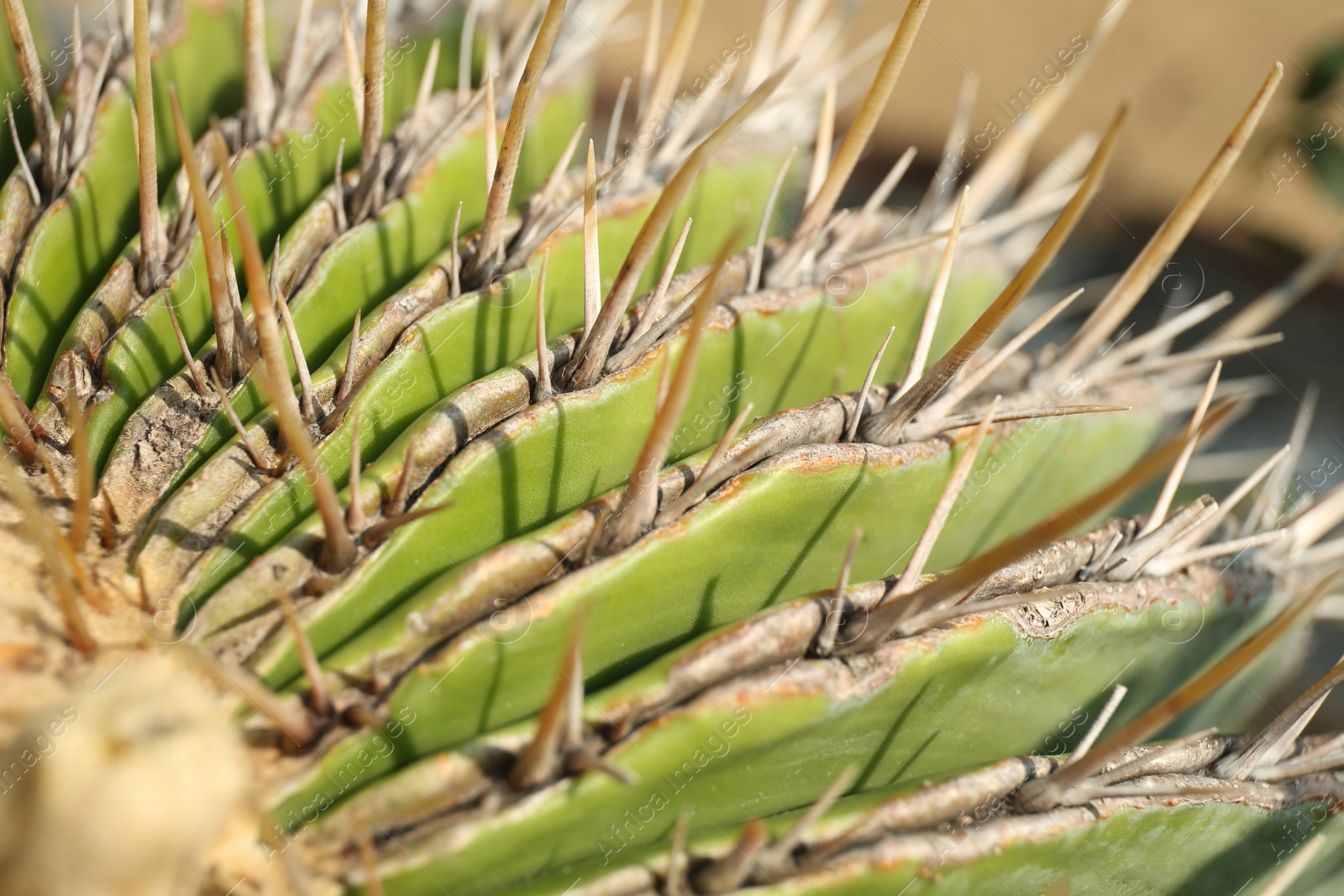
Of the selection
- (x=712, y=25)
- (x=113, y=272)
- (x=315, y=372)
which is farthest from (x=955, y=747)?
(x=712, y=25)

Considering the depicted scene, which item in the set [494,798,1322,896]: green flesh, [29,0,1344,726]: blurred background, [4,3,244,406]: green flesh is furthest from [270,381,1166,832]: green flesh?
[29,0,1344,726]: blurred background

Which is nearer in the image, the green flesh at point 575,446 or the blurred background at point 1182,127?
the green flesh at point 575,446

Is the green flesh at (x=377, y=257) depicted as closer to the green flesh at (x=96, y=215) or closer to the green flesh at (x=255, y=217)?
the green flesh at (x=255, y=217)

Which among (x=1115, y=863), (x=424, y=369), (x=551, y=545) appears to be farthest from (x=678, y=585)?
Answer: (x=1115, y=863)

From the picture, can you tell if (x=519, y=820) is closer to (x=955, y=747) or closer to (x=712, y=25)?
(x=955, y=747)

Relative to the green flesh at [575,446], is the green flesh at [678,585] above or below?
below

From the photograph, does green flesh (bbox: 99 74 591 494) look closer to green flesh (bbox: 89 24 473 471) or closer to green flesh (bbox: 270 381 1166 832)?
green flesh (bbox: 89 24 473 471)

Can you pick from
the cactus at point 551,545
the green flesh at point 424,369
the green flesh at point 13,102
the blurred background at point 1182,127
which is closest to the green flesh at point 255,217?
the cactus at point 551,545

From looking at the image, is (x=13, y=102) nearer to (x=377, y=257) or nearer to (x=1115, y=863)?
(x=377, y=257)
